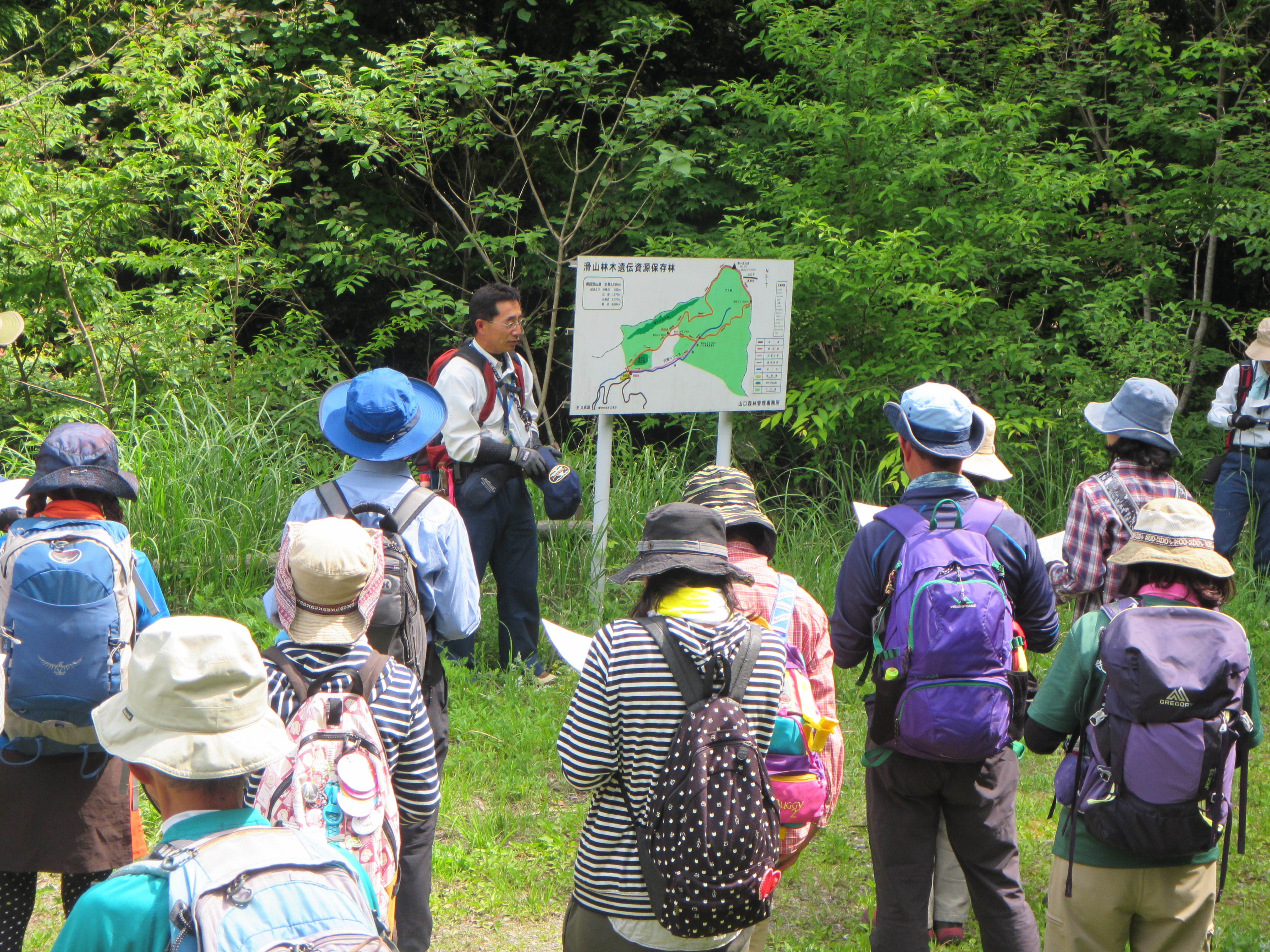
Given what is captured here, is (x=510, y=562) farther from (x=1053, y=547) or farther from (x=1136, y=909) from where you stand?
(x=1136, y=909)

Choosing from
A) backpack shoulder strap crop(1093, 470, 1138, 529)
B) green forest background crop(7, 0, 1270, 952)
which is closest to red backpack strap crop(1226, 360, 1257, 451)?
green forest background crop(7, 0, 1270, 952)

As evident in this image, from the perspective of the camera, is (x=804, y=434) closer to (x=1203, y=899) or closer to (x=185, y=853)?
(x=1203, y=899)

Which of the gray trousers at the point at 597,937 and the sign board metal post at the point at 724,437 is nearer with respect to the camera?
the gray trousers at the point at 597,937

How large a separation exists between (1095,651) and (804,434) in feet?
15.7

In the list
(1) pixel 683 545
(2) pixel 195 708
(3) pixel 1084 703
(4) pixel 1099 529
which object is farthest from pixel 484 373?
(2) pixel 195 708

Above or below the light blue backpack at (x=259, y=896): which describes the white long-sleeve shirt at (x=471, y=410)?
below

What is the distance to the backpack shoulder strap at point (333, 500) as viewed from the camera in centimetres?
336

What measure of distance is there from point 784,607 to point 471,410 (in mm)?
2825

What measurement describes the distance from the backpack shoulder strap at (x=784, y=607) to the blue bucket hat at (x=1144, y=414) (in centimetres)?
141

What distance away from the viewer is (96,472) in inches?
122

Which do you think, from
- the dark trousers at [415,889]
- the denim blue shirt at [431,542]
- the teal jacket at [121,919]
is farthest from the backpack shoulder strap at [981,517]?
the teal jacket at [121,919]

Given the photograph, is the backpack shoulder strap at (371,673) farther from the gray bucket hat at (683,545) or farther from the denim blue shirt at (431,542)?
the denim blue shirt at (431,542)

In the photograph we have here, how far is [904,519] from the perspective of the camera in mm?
3094

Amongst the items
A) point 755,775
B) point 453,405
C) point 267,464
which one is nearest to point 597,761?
point 755,775
